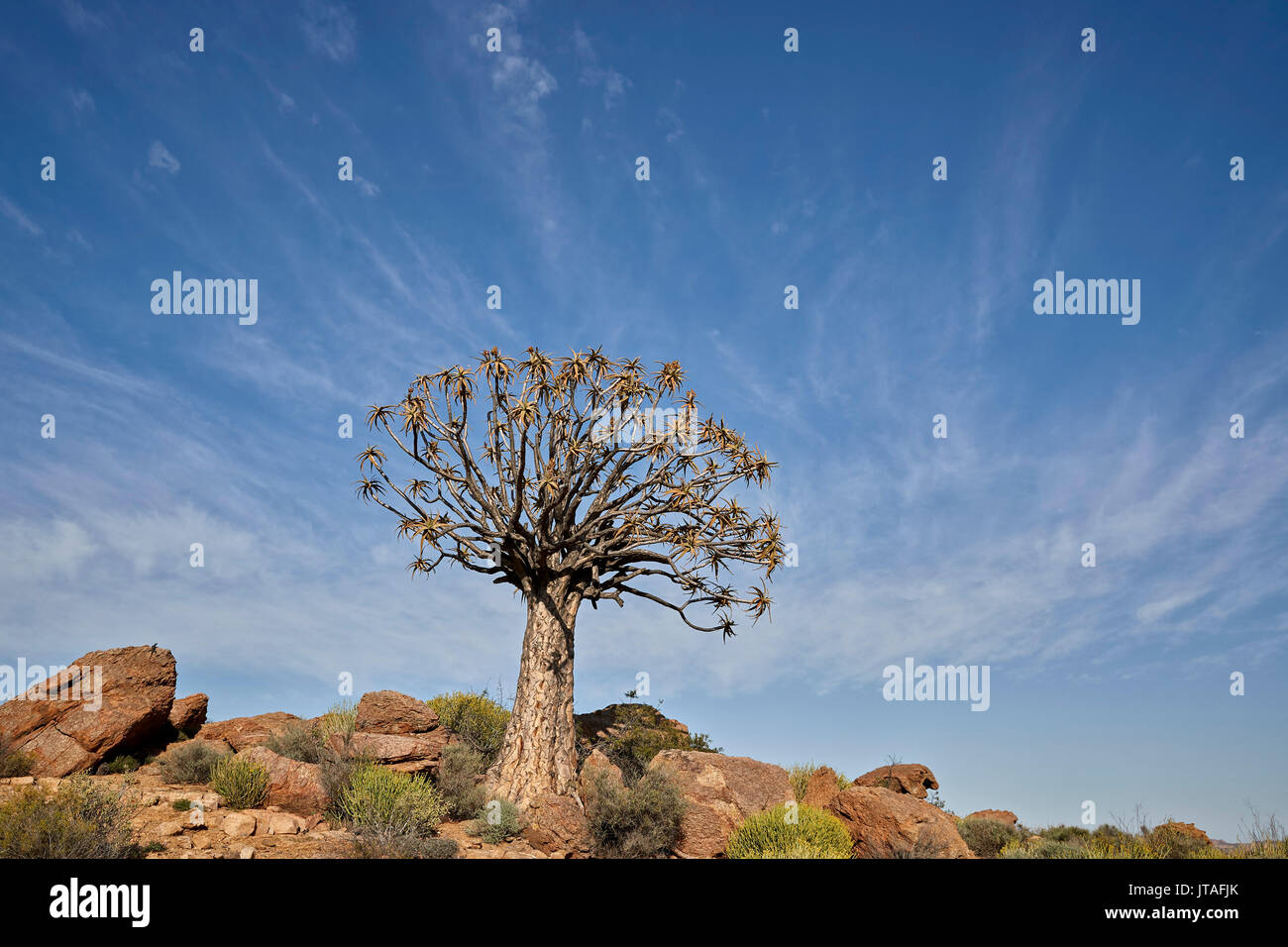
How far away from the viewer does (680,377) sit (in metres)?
16.1

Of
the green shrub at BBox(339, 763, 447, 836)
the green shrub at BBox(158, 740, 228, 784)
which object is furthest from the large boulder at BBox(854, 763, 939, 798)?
the green shrub at BBox(158, 740, 228, 784)

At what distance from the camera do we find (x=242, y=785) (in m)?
12.4

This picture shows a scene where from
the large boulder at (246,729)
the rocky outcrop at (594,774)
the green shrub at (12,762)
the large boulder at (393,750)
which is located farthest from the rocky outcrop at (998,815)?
the green shrub at (12,762)

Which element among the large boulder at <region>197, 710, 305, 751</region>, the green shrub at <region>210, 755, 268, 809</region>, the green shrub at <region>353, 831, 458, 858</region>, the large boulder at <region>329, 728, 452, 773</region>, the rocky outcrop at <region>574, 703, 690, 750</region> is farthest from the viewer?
the rocky outcrop at <region>574, 703, 690, 750</region>

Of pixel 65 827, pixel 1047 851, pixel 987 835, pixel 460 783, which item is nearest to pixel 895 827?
pixel 1047 851

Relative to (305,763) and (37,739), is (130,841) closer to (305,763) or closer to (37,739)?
(305,763)

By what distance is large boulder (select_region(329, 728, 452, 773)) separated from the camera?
13688 mm

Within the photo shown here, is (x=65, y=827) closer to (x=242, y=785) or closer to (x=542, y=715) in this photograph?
(x=242, y=785)

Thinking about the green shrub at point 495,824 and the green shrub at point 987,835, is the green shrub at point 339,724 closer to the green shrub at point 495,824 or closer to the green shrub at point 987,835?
the green shrub at point 495,824

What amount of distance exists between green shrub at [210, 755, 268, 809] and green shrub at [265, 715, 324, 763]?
4.76 ft

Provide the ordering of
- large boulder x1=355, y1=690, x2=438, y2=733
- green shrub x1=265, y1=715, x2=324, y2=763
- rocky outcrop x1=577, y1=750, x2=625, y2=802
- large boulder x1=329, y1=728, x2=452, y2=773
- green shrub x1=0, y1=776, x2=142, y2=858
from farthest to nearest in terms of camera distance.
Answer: large boulder x1=355, y1=690, x2=438, y2=733
rocky outcrop x1=577, y1=750, x2=625, y2=802
green shrub x1=265, y1=715, x2=324, y2=763
large boulder x1=329, y1=728, x2=452, y2=773
green shrub x1=0, y1=776, x2=142, y2=858

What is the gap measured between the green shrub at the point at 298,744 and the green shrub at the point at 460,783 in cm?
223

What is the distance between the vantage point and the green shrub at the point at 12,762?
13.5m

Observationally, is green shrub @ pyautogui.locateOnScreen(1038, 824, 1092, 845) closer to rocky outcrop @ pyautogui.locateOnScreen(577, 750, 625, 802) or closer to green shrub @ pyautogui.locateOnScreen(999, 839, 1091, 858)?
green shrub @ pyautogui.locateOnScreen(999, 839, 1091, 858)
